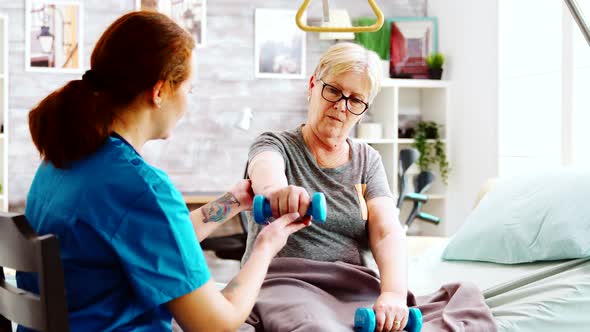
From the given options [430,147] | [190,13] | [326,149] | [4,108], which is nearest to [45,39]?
[4,108]

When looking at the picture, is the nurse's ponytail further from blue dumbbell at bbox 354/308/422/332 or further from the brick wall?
the brick wall

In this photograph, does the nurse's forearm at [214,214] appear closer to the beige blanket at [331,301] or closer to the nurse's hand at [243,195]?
the nurse's hand at [243,195]

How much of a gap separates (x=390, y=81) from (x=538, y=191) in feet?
7.87

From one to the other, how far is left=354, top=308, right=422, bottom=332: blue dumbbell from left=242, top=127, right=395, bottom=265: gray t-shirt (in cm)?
27

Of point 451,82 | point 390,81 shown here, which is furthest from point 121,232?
point 451,82

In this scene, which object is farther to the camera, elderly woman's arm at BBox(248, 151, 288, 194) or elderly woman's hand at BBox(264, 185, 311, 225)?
elderly woman's arm at BBox(248, 151, 288, 194)

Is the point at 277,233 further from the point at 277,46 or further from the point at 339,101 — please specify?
the point at 277,46

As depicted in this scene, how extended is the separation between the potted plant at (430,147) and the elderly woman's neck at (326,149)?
2.97 metres

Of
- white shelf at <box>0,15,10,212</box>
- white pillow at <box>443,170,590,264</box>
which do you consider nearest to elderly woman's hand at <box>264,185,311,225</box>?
white pillow at <box>443,170,590,264</box>

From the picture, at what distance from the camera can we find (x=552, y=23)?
3.68 meters

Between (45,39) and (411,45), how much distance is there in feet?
8.19

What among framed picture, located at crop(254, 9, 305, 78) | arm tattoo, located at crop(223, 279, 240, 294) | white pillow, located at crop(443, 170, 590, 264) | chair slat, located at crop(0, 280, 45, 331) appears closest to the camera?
chair slat, located at crop(0, 280, 45, 331)

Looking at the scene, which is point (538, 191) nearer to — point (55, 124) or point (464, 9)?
point (55, 124)

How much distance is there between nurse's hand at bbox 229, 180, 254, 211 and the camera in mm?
1606
